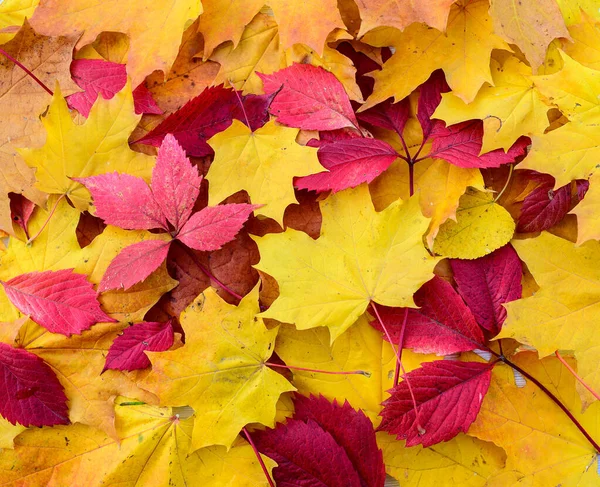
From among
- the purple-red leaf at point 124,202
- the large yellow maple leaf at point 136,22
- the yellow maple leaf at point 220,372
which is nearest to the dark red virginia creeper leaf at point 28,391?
the yellow maple leaf at point 220,372

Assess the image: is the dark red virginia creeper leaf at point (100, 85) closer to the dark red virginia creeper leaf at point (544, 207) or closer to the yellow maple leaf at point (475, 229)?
the yellow maple leaf at point (475, 229)

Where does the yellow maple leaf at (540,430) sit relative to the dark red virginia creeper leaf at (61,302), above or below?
below

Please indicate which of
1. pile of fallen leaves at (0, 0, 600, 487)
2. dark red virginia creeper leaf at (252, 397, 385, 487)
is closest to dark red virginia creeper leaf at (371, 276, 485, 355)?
pile of fallen leaves at (0, 0, 600, 487)

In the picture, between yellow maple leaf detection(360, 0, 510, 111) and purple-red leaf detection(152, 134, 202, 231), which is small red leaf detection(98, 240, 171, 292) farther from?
yellow maple leaf detection(360, 0, 510, 111)

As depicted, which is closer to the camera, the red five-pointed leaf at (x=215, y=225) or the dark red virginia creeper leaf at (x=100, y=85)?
the red five-pointed leaf at (x=215, y=225)

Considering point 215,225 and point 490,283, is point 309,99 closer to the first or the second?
point 215,225

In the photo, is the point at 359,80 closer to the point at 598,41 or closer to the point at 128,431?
the point at 598,41
